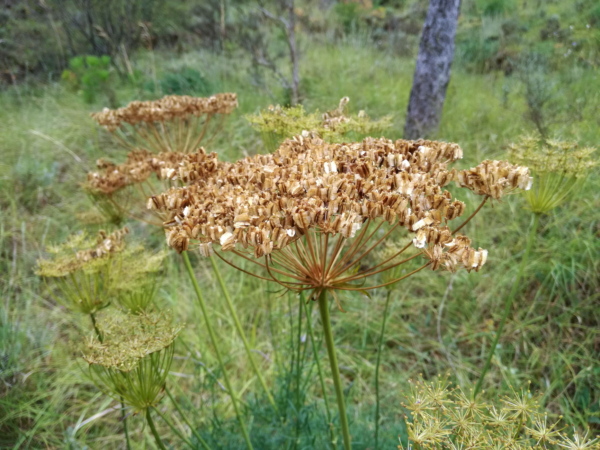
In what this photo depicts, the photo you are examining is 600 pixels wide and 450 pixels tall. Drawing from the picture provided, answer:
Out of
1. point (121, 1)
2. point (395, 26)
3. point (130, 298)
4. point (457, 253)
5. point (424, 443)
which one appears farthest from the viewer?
point (395, 26)

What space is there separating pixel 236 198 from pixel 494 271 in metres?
3.20

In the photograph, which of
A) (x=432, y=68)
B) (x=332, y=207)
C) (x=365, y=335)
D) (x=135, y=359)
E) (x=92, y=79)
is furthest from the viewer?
(x=92, y=79)

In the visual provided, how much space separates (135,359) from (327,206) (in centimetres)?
83

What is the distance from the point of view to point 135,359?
51.8 inches

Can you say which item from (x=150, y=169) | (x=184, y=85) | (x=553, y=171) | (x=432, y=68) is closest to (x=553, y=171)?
(x=553, y=171)

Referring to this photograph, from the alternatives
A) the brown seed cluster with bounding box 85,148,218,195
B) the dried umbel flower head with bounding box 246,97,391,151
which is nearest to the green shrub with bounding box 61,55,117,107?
the brown seed cluster with bounding box 85,148,218,195

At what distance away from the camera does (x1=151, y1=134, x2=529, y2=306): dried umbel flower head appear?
1071 mm

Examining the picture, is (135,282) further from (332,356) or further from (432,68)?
(432,68)

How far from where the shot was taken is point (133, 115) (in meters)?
2.38

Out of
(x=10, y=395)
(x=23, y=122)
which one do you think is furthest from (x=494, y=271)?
(x=23, y=122)

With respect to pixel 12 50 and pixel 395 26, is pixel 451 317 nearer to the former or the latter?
pixel 395 26

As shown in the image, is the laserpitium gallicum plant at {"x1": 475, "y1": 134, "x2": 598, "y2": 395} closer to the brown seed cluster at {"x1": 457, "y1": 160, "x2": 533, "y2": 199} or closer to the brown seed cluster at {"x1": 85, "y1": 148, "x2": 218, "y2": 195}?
the brown seed cluster at {"x1": 457, "y1": 160, "x2": 533, "y2": 199}

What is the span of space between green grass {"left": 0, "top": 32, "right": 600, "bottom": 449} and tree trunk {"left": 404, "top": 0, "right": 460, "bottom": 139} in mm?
431

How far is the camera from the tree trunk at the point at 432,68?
4.38 meters
